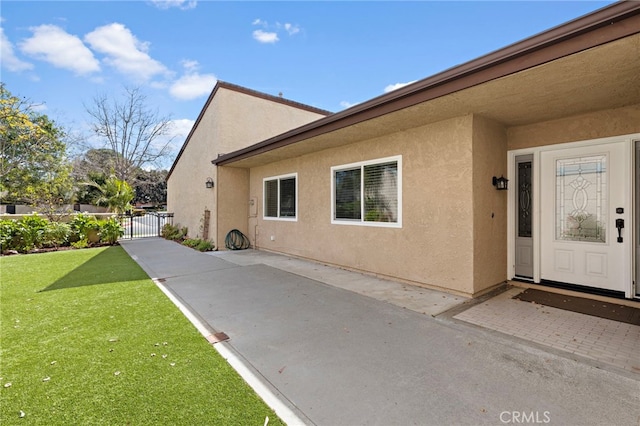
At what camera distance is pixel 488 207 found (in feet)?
16.6

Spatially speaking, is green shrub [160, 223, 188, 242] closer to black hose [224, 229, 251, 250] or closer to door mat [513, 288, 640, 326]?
black hose [224, 229, 251, 250]

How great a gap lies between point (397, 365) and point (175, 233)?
13283 mm

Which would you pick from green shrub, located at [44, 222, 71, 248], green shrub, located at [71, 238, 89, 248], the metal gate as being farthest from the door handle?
the metal gate

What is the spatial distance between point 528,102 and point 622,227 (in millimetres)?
2375

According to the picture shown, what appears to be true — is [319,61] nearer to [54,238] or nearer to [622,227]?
[622,227]

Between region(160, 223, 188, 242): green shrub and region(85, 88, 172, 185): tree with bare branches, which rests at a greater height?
region(85, 88, 172, 185): tree with bare branches

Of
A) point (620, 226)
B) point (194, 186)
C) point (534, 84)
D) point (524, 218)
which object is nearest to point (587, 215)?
point (620, 226)

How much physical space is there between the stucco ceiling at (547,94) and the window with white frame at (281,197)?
10.7 feet

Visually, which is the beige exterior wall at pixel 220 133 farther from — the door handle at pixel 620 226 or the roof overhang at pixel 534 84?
the door handle at pixel 620 226

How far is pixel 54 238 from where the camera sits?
34.3ft

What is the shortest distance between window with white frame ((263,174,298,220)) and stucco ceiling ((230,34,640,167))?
325 cm

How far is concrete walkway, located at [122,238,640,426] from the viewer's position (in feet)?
7.08

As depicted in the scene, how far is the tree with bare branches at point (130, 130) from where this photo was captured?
2245 centimetres

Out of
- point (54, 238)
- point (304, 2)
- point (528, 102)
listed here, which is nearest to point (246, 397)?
point (528, 102)
